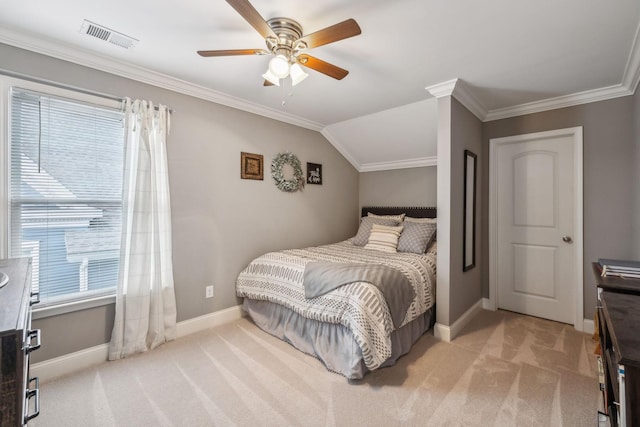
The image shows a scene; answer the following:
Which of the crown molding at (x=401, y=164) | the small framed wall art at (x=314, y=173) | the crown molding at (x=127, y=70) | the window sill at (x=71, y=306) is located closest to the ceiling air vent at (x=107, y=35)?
the crown molding at (x=127, y=70)

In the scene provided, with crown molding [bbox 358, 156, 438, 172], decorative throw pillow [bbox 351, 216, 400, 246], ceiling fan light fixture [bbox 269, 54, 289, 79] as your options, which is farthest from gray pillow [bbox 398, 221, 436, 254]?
ceiling fan light fixture [bbox 269, 54, 289, 79]

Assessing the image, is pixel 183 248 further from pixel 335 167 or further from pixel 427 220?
pixel 427 220

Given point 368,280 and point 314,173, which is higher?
point 314,173

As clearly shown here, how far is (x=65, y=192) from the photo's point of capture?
213 centimetres

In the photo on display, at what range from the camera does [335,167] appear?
13.7ft

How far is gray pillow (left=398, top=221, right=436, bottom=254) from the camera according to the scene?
3.14 metres

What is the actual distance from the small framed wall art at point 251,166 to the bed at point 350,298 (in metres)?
0.91

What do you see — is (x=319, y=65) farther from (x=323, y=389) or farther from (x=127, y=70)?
(x=323, y=389)

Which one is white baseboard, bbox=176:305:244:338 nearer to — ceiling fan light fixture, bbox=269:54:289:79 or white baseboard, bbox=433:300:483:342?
white baseboard, bbox=433:300:483:342

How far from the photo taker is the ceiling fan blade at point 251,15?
1.32 meters

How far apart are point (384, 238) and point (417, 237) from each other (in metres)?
0.38

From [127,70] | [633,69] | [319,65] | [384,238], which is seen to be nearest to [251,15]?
[319,65]

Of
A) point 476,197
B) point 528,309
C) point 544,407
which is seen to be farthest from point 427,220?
point 544,407

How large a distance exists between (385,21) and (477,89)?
143 centimetres
